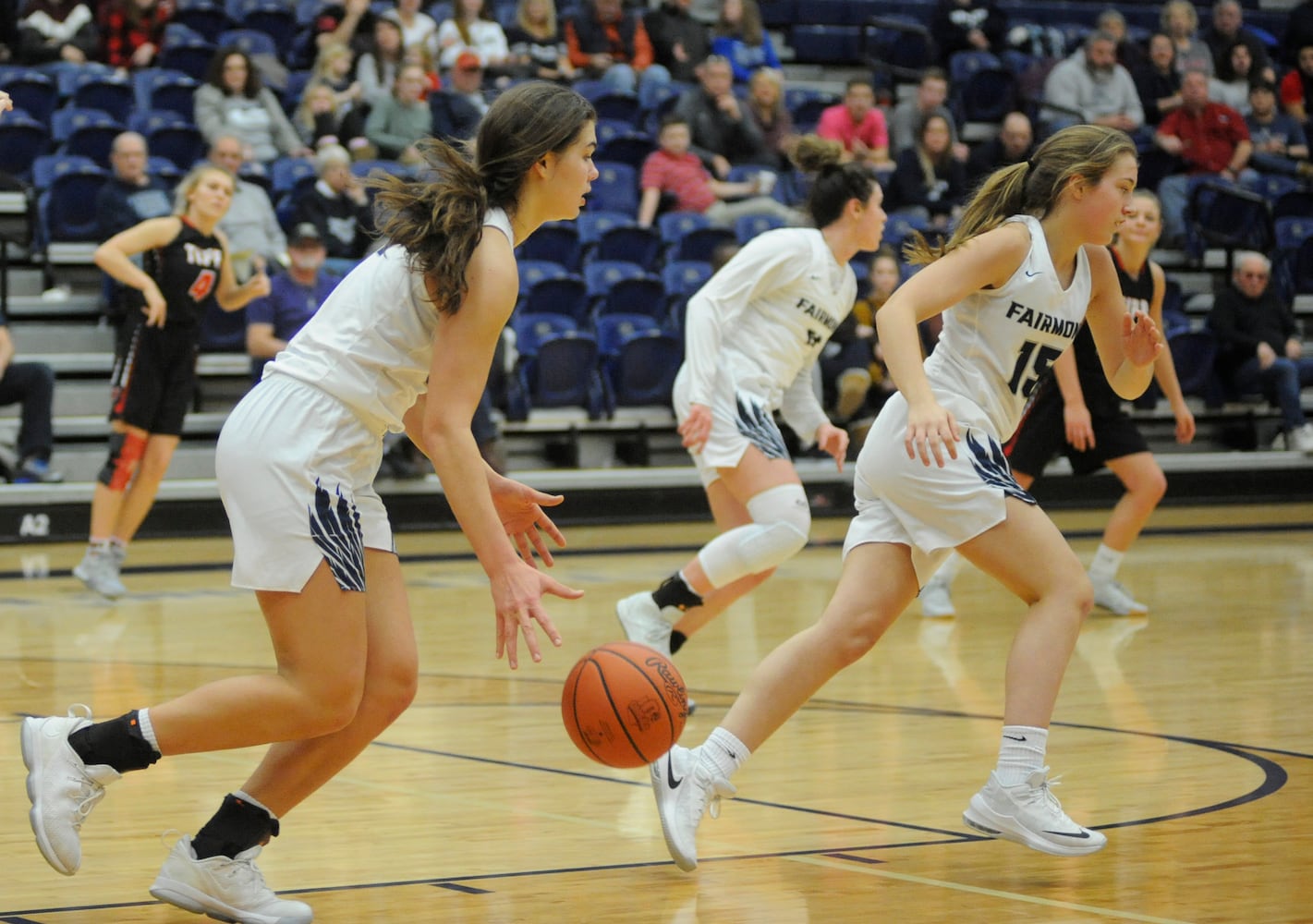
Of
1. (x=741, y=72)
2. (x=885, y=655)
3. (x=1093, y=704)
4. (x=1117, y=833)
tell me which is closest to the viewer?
(x=1117, y=833)

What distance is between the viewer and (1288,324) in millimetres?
13984

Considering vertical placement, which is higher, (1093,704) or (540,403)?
(1093,704)

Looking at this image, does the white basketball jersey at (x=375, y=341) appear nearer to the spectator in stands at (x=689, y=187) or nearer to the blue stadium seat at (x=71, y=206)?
the blue stadium seat at (x=71, y=206)

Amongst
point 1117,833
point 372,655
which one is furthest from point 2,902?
point 1117,833

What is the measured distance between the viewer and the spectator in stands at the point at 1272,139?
16.5m

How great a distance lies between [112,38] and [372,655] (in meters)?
11.1

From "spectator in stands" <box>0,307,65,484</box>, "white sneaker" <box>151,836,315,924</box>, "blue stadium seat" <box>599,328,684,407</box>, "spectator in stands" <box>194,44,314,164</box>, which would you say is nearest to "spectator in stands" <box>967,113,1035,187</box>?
"blue stadium seat" <box>599,328,684,407</box>

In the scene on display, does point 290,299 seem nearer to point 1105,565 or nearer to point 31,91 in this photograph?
point 31,91

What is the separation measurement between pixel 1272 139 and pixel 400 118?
8.64 metres

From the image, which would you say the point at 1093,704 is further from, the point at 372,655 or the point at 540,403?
the point at 540,403

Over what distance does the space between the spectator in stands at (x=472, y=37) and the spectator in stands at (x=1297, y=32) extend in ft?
27.9

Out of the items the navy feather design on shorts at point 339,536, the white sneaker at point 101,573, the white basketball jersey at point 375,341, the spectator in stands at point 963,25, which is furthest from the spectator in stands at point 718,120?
the navy feather design on shorts at point 339,536

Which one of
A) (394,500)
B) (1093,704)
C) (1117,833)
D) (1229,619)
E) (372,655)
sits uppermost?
(372,655)

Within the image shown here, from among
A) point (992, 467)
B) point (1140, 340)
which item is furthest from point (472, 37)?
point (992, 467)
